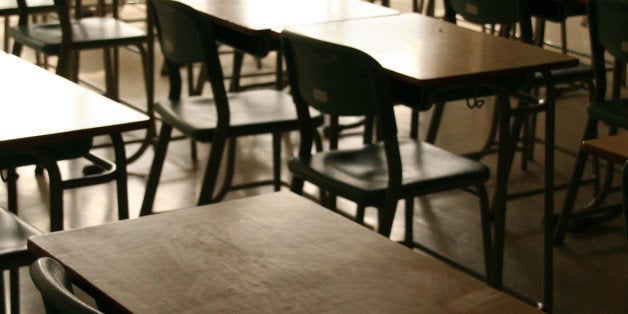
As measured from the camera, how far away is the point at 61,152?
8.57 ft

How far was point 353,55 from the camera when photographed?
2.74 metres

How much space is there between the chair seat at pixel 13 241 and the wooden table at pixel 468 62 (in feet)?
3.41

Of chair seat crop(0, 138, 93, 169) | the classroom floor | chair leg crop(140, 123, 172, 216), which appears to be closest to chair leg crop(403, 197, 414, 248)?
the classroom floor

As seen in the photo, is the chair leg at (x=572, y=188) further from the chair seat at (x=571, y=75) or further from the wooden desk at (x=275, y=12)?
the wooden desk at (x=275, y=12)

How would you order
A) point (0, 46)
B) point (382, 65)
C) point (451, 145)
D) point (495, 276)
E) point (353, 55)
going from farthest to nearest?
point (0, 46)
point (451, 145)
point (495, 276)
point (382, 65)
point (353, 55)

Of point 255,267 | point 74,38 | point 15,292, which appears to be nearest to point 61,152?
point 15,292

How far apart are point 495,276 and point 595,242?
2.80ft

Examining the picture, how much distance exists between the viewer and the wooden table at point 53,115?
2.24 metres

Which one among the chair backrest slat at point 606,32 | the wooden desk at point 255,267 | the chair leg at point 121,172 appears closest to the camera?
the wooden desk at point 255,267

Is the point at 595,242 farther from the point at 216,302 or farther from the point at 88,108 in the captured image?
the point at 216,302

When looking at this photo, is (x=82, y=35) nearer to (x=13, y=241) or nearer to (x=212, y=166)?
(x=212, y=166)

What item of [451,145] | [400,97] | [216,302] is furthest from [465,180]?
[451,145]

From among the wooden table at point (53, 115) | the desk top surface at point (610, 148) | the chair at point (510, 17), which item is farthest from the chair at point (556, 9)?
the wooden table at point (53, 115)

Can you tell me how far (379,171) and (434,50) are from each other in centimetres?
42
